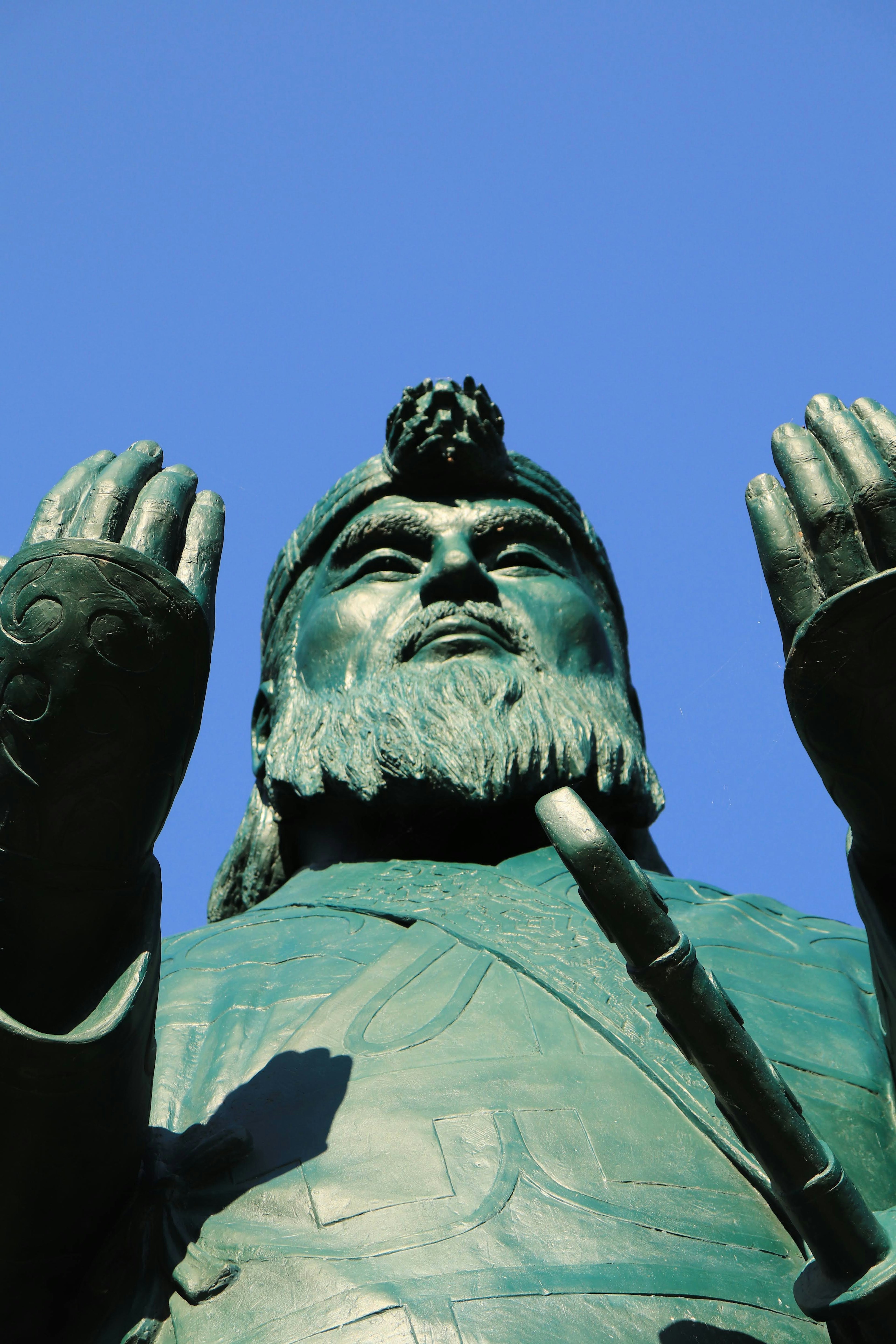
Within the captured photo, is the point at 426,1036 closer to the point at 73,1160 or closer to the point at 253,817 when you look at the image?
the point at 73,1160

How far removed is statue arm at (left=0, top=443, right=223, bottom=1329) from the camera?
9.57ft

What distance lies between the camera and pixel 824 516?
3.04 meters

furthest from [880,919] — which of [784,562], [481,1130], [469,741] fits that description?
[469,741]

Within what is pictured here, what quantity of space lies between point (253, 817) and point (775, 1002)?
112 inches

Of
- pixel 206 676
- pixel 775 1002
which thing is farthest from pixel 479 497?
pixel 206 676

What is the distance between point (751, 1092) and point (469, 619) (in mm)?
3527

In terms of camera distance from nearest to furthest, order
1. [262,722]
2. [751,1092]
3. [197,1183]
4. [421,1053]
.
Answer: [751,1092], [197,1183], [421,1053], [262,722]

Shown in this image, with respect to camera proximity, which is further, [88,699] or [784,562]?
[784,562]

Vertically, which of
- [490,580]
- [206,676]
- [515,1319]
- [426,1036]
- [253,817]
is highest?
[490,580]

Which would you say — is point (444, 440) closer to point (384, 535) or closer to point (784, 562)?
point (384, 535)

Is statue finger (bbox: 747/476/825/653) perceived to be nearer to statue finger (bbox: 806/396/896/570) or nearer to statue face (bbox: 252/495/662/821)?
statue finger (bbox: 806/396/896/570)

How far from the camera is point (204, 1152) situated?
136 inches

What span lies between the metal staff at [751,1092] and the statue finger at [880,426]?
1045 millimetres

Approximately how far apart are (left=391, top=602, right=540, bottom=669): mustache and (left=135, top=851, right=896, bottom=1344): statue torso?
4.85 feet
